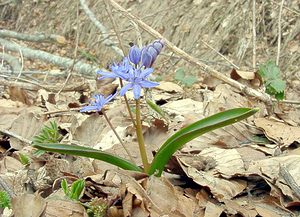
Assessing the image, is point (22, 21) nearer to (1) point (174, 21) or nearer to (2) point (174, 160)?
(1) point (174, 21)

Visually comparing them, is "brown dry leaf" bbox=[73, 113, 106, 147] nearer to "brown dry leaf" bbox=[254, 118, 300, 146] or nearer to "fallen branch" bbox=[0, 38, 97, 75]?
Result: "brown dry leaf" bbox=[254, 118, 300, 146]

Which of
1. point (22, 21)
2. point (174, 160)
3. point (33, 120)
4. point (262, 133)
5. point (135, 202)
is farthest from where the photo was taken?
point (22, 21)

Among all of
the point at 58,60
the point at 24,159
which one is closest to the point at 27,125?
the point at 24,159

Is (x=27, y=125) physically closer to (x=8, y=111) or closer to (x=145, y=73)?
(x=8, y=111)

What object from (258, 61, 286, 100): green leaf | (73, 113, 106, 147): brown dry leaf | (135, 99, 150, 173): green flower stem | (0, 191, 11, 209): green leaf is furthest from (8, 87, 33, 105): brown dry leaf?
(135, 99, 150, 173): green flower stem

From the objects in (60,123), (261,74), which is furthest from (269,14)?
(60,123)

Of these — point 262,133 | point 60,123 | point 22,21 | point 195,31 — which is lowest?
point 22,21

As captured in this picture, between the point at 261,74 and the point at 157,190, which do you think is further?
the point at 261,74
